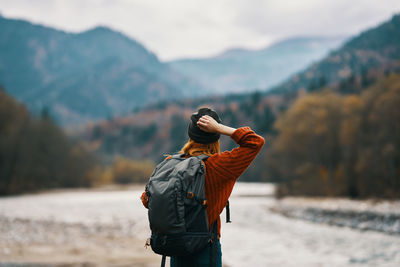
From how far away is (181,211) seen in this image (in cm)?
291

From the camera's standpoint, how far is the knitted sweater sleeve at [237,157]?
2.98m

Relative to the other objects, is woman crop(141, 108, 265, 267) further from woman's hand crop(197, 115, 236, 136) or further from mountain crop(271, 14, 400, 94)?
mountain crop(271, 14, 400, 94)

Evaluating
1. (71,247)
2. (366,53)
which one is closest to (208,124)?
(71,247)

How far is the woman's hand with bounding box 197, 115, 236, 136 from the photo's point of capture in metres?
3.06

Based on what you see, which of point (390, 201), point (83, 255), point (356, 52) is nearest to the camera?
point (83, 255)

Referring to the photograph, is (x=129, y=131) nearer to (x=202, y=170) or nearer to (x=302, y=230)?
(x=302, y=230)

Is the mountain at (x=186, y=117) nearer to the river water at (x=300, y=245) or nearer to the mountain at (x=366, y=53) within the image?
the mountain at (x=366, y=53)

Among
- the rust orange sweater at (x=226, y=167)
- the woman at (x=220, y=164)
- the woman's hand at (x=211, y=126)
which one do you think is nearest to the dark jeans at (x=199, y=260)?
the woman at (x=220, y=164)

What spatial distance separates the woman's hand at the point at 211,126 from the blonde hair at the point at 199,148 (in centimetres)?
17

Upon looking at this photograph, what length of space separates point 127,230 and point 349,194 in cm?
2405

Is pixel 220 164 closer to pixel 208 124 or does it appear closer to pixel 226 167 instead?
pixel 226 167

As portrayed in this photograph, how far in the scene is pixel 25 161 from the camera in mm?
56312

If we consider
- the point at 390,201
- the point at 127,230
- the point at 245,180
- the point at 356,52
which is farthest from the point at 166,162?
the point at 356,52

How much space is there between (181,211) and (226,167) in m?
0.43
